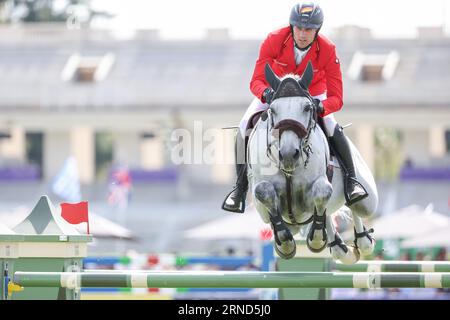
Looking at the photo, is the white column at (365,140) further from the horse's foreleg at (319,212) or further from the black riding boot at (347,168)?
the horse's foreleg at (319,212)

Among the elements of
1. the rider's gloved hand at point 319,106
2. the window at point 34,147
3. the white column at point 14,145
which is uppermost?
the window at point 34,147

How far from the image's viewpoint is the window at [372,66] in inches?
1510

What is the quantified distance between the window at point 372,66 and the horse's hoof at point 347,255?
3009 cm

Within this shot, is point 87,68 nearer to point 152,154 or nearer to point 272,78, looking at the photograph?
point 152,154

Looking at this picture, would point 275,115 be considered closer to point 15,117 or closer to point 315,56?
point 315,56

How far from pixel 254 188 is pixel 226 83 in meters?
31.3

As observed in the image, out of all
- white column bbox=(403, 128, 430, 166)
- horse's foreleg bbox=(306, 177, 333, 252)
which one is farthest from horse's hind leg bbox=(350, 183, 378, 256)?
white column bbox=(403, 128, 430, 166)

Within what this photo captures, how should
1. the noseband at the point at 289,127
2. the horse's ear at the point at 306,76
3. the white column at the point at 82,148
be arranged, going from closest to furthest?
1. the noseband at the point at 289,127
2. the horse's ear at the point at 306,76
3. the white column at the point at 82,148

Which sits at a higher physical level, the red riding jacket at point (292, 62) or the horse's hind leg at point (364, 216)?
the red riding jacket at point (292, 62)

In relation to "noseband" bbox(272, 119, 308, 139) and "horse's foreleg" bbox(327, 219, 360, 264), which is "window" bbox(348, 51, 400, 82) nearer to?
"horse's foreleg" bbox(327, 219, 360, 264)

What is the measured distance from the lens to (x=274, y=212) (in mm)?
7332

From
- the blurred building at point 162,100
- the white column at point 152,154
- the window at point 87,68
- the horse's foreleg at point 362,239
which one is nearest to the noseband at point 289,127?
the horse's foreleg at point 362,239

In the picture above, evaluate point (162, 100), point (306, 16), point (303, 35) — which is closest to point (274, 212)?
point (303, 35)
